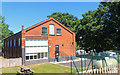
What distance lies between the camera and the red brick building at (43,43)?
2359 centimetres

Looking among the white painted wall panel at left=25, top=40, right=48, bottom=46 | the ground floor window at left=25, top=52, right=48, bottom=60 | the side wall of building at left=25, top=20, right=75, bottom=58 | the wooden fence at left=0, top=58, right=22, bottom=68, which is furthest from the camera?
the side wall of building at left=25, top=20, right=75, bottom=58

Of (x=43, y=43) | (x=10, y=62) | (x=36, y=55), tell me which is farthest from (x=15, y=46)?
(x=10, y=62)

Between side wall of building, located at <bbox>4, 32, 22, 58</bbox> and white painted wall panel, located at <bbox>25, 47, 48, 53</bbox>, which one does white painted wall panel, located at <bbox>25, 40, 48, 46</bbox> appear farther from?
side wall of building, located at <bbox>4, 32, 22, 58</bbox>

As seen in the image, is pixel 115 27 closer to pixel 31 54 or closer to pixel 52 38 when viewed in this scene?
pixel 52 38

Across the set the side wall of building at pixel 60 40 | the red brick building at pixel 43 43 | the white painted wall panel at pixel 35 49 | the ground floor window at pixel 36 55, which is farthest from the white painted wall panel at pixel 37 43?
the ground floor window at pixel 36 55

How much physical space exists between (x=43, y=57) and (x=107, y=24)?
2053 cm

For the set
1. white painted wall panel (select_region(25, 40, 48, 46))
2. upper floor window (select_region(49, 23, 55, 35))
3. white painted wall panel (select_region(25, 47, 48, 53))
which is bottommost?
white painted wall panel (select_region(25, 47, 48, 53))

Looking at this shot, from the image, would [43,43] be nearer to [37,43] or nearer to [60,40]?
[37,43]

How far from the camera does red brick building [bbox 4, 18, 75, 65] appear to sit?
2359cm

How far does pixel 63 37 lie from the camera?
29.8 meters

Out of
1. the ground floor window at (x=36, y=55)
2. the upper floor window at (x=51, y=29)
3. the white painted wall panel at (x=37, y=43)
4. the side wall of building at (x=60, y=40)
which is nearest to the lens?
the ground floor window at (x=36, y=55)

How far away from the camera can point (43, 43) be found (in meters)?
25.9

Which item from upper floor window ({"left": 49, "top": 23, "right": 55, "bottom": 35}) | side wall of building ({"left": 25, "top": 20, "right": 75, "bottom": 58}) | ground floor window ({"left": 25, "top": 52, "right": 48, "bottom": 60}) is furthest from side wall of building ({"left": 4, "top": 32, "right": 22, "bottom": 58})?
upper floor window ({"left": 49, "top": 23, "right": 55, "bottom": 35})

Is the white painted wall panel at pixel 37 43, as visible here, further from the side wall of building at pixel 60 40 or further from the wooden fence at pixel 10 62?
the wooden fence at pixel 10 62
